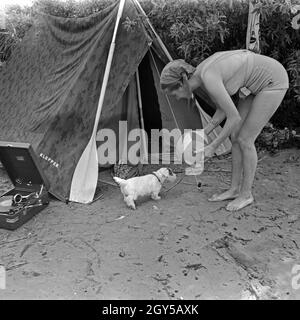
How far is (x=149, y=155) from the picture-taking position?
450cm

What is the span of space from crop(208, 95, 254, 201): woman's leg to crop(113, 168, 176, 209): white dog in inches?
19.2

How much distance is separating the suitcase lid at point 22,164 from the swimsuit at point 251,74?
59.4 inches

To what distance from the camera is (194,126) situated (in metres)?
4.57

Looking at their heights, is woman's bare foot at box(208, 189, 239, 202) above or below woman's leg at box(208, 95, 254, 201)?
below

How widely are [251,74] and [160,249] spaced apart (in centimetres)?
143

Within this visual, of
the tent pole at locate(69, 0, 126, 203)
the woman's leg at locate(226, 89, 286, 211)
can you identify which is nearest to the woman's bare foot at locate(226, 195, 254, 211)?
the woman's leg at locate(226, 89, 286, 211)

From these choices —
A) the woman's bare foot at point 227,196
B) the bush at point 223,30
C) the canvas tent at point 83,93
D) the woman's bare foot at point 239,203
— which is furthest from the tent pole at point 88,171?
the woman's bare foot at point 239,203

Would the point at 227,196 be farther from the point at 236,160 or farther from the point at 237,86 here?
the point at 237,86

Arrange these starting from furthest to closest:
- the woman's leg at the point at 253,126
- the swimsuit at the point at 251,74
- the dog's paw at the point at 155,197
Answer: the dog's paw at the point at 155,197, the woman's leg at the point at 253,126, the swimsuit at the point at 251,74

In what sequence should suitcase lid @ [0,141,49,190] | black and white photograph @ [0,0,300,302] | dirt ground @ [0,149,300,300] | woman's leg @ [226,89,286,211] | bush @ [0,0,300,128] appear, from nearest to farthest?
dirt ground @ [0,149,300,300], black and white photograph @ [0,0,300,302], woman's leg @ [226,89,286,211], suitcase lid @ [0,141,49,190], bush @ [0,0,300,128]

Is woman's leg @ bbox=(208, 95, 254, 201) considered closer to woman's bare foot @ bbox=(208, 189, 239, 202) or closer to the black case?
woman's bare foot @ bbox=(208, 189, 239, 202)

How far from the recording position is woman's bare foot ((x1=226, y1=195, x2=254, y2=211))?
3.26 m

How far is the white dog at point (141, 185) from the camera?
3.26 m

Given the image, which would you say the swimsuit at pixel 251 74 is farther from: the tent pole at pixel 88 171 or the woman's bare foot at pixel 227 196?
the tent pole at pixel 88 171
